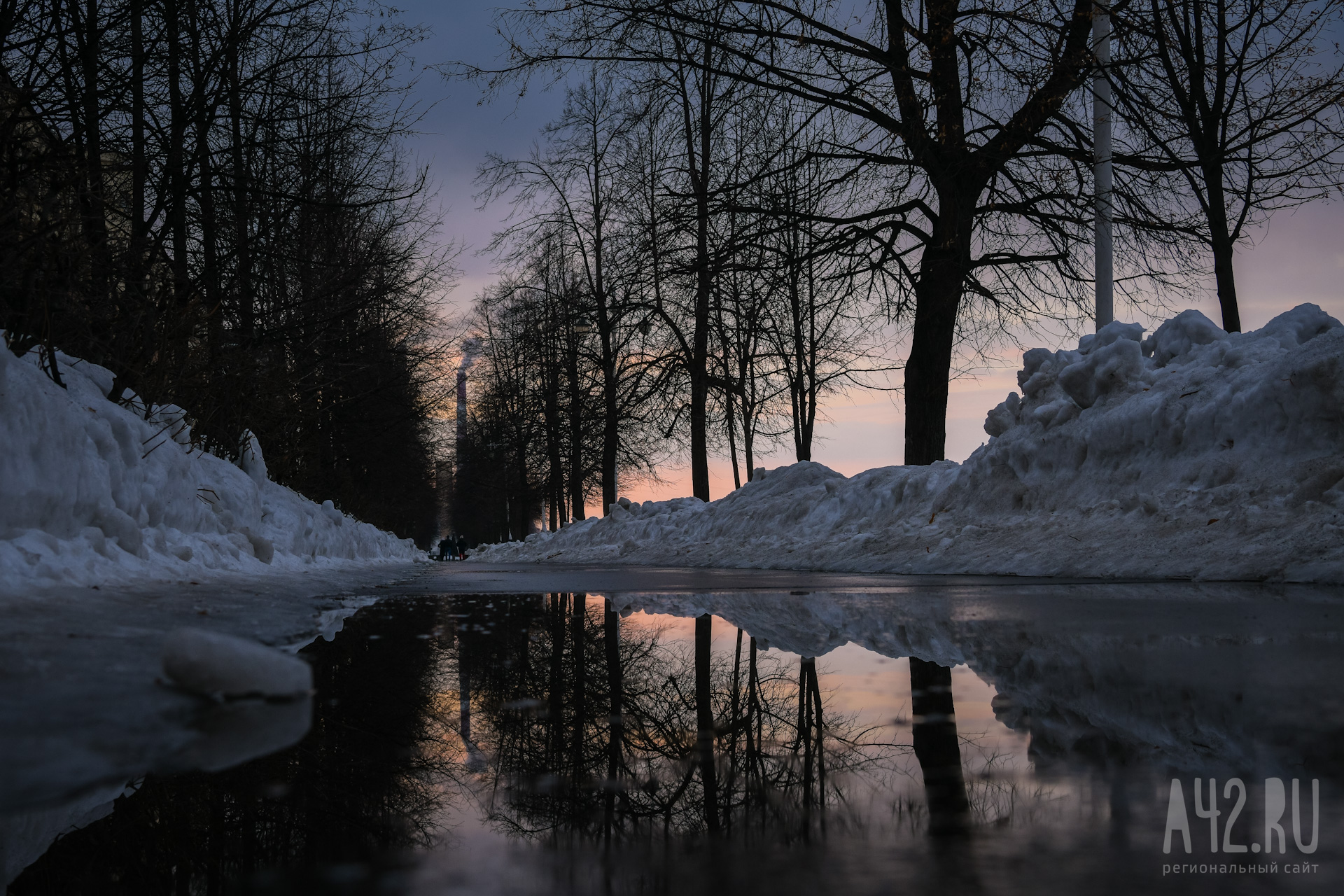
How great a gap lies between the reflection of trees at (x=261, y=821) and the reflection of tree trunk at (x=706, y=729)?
37 cm

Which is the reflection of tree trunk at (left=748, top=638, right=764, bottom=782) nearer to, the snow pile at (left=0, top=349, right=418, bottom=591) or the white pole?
the snow pile at (left=0, top=349, right=418, bottom=591)

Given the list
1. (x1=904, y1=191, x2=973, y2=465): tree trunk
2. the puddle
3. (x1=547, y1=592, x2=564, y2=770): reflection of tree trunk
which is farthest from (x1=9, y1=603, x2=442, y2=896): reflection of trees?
(x1=904, y1=191, x2=973, y2=465): tree trunk

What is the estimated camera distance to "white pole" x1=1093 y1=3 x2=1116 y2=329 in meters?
11.4

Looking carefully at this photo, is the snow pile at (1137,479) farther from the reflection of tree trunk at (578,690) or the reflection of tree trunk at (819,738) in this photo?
the reflection of tree trunk at (819,738)

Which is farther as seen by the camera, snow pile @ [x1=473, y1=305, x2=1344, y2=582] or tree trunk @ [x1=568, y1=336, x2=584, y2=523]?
tree trunk @ [x1=568, y1=336, x2=584, y2=523]

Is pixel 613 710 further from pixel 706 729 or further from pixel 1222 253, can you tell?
pixel 1222 253

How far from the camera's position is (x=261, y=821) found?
121cm

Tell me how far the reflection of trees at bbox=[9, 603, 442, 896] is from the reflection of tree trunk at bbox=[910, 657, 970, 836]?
661 mm

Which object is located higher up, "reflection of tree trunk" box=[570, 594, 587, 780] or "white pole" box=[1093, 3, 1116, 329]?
"white pole" box=[1093, 3, 1116, 329]

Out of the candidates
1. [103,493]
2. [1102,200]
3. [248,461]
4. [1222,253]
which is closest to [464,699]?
[103,493]

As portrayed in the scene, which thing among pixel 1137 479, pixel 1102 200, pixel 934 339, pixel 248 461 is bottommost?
pixel 1137 479

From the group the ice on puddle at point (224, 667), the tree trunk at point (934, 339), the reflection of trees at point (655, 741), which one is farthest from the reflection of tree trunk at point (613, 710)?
the tree trunk at point (934, 339)

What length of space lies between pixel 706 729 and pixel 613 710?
0.28 metres

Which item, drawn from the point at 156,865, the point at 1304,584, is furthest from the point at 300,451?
the point at 156,865
